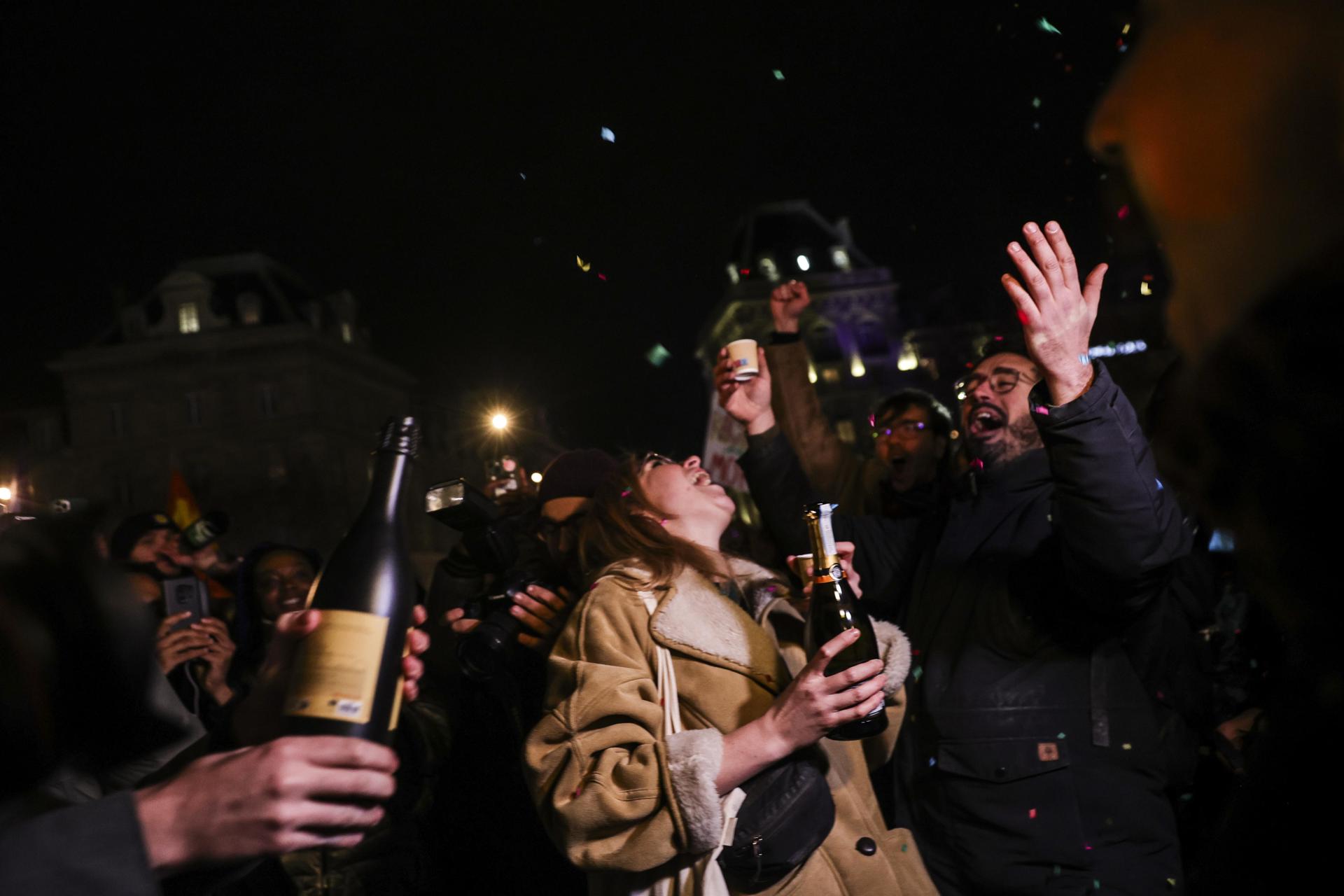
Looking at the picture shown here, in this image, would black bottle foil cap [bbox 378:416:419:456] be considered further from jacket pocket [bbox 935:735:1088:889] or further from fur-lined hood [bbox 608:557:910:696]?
jacket pocket [bbox 935:735:1088:889]

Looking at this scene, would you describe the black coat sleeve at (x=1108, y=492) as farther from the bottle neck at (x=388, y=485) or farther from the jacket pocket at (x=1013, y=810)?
the bottle neck at (x=388, y=485)

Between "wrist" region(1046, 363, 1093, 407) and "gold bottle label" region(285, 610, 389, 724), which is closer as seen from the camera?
"gold bottle label" region(285, 610, 389, 724)

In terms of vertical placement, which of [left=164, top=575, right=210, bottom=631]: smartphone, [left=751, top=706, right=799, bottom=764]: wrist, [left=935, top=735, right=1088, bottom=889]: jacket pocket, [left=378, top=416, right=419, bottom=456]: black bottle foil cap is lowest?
[left=935, top=735, right=1088, bottom=889]: jacket pocket

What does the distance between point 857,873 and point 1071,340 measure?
1.64 meters

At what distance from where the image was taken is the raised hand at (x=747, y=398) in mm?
4078

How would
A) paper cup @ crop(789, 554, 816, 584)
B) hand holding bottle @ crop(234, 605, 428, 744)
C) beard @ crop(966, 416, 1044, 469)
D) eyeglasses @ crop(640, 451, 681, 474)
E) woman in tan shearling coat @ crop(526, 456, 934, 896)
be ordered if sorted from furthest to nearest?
beard @ crop(966, 416, 1044, 469), eyeglasses @ crop(640, 451, 681, 474), paper cup @ crop(789, 554, 816, 584), woman in tan shearling coat @ crop(526, 456, 934, 896), hand holding bottle @ crop(234, 605, 428, 744)

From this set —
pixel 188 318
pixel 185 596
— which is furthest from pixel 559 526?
pixel 188 318

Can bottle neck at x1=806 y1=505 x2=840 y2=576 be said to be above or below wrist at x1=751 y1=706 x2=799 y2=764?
above

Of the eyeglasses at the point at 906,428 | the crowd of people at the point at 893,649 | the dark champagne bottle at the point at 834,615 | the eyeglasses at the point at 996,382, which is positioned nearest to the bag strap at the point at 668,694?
the crowd of people at the point at 893,649

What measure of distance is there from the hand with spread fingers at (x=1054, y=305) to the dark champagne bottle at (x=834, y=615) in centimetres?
75

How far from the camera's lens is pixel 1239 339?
0.94m

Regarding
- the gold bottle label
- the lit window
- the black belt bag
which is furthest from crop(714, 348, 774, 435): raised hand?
the lit window

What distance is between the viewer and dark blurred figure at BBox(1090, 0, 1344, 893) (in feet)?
2.86

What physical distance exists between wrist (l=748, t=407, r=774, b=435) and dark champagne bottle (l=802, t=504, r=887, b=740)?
4.24ft
